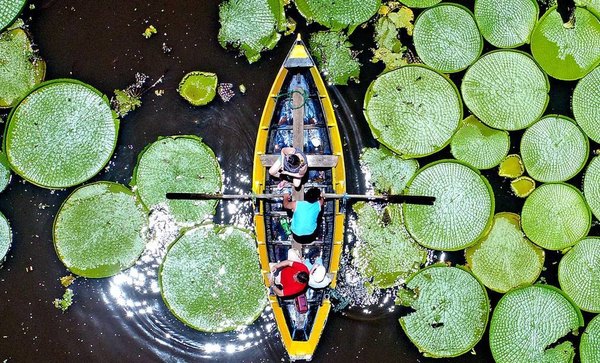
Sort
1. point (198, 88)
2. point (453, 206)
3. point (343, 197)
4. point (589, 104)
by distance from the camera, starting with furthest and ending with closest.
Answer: point (198, 88)
point (589, 104)
point (453, 206)
point (343, 197)

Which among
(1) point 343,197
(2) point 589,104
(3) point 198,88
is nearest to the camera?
(1) point 343,197

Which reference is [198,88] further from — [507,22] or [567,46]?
[567,46]

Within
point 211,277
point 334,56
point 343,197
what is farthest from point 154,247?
point 334,56

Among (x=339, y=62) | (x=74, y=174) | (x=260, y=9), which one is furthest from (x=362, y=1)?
(x=74, y=174)

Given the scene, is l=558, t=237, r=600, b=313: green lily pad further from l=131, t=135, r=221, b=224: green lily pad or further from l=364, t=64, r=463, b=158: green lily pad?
l=131, t=135, r=221, b=224: green lily pad

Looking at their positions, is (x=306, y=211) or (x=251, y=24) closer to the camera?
(x=306, y=211)

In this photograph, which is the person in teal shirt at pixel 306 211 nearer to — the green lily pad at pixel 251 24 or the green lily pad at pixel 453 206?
the green lily pad at pixel 453 206

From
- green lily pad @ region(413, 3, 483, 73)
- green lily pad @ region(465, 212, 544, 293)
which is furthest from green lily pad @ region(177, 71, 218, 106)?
green lily pad @ region(465, 212, 544, 293)

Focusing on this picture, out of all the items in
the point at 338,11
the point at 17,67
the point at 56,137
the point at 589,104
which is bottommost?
the point at 589,104
